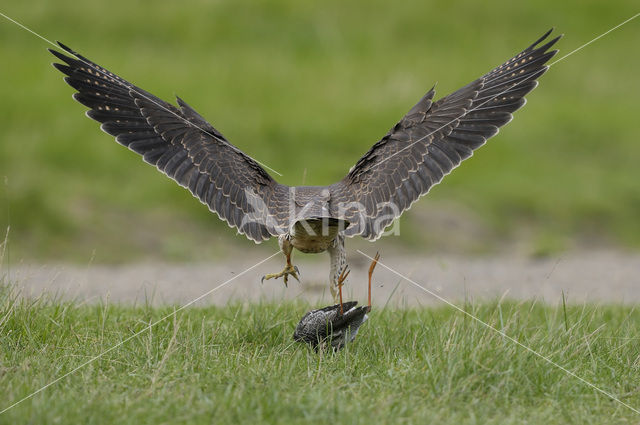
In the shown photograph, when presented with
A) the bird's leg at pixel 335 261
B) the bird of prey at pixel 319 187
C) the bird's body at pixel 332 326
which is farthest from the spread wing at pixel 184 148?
the bird's body at pixel 332 326

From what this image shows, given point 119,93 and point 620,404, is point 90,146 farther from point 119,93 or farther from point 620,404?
point 620,404

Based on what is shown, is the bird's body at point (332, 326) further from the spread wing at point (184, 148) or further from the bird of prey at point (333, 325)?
the spread wing at point (184, 148)

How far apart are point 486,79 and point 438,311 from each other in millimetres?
1821

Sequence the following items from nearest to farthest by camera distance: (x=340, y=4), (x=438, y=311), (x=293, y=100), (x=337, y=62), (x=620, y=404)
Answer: (x=620, y=404)
(x=438, y=311)
(x=293, y=100)
(x=337, y=62)
(x=340, y=4)

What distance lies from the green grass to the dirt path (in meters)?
1.85

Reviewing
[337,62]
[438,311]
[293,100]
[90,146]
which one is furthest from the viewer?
[337,62]

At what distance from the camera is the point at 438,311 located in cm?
636

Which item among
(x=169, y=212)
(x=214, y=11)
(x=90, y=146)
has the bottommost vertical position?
(x=169, y=212)

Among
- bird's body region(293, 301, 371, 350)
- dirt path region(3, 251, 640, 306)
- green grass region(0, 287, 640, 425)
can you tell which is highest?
dirt path region(3, 251, 640, 306)

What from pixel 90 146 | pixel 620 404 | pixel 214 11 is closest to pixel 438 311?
pixel 620 404

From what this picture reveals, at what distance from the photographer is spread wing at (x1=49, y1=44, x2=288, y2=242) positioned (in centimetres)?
567

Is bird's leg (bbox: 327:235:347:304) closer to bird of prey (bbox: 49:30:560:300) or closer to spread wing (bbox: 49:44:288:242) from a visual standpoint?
bird of prey (bbox: 49:30:560:300)

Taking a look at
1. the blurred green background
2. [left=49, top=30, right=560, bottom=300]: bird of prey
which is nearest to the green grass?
[left=49, top=30, right=560, bottom=300]: bird of prey

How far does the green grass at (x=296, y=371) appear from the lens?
147 inches
